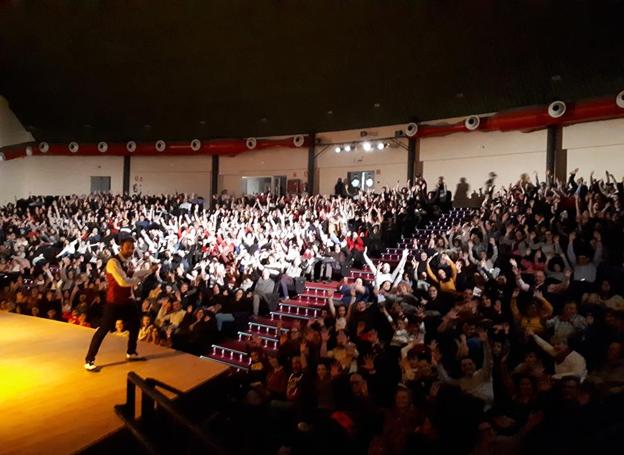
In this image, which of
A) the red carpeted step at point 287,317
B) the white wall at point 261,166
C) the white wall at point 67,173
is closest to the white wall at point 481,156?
the white wall at point 261,166

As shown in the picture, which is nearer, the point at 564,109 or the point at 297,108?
the point at 564,109

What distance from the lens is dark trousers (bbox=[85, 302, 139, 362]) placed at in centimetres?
408

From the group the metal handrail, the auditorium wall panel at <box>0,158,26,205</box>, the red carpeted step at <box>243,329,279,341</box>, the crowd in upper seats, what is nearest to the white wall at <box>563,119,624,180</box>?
the crowd in upper seats

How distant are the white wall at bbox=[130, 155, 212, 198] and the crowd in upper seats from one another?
22.8 feet

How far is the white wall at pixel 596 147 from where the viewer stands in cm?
1101

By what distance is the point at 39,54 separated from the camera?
540 inches

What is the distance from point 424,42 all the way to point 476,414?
9.04 metres

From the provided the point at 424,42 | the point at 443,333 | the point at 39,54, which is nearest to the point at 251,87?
the point at 424,42

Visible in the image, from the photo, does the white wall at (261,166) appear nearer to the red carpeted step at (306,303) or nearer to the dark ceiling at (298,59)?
the dark ceiling at (298,59)

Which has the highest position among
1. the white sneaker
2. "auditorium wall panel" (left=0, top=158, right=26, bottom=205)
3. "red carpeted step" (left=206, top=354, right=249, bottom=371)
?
"auditorium wall panel" (left=0, top=158, right=26, bottom=205)

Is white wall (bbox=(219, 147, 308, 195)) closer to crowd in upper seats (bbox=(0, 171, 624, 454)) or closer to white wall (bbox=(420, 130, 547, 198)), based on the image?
white wall (bbox=(420, 130, 547, 198))

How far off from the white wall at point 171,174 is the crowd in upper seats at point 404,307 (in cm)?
694

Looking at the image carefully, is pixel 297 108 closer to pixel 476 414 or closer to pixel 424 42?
pixel 424 42

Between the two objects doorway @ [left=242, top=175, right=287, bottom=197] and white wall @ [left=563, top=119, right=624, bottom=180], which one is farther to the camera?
doorway @ [left=242, top=175, right=287, bottom=197]
